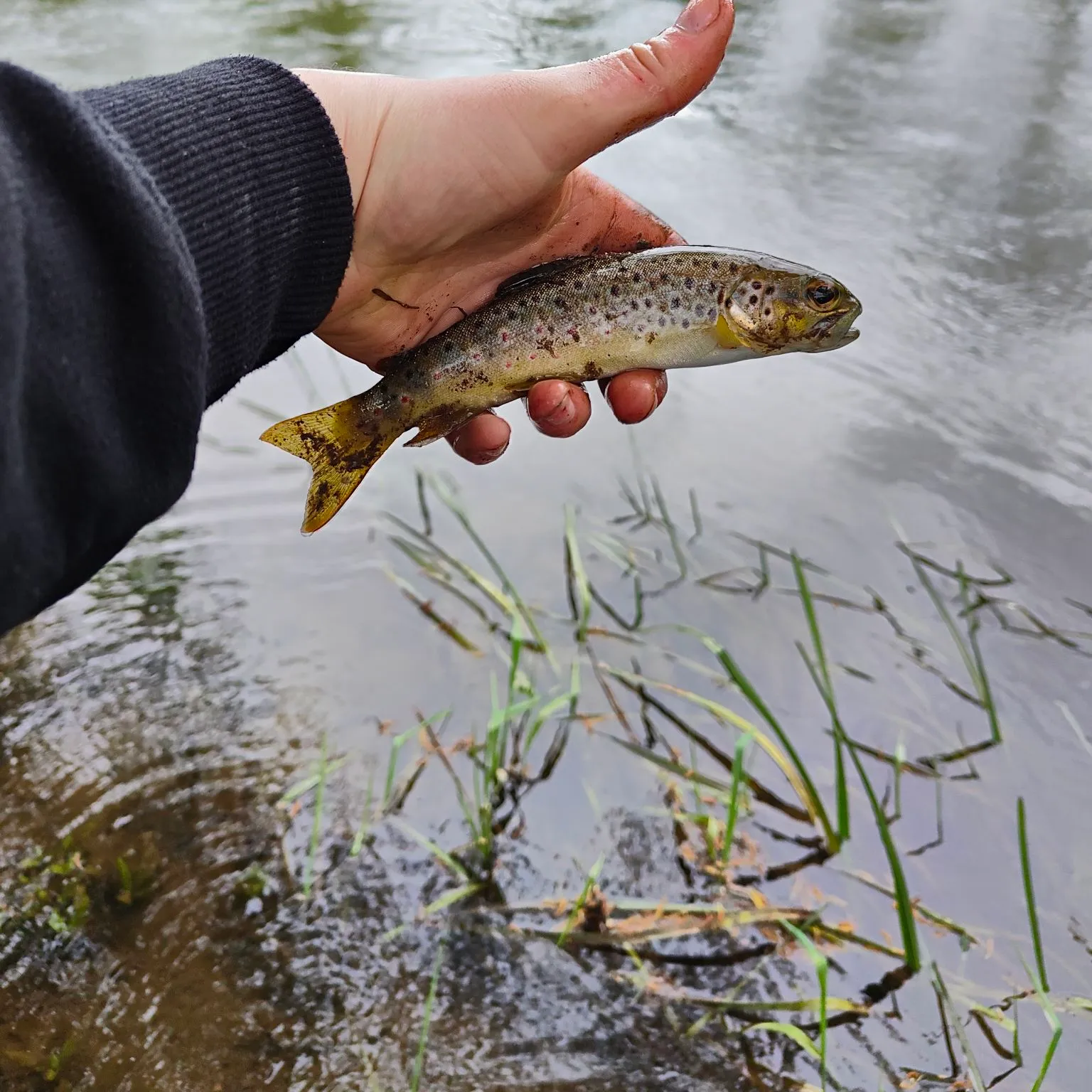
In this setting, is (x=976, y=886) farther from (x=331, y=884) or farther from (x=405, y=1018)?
(x=331, y=884)

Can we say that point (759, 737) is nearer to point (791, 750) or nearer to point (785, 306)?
point (791, 750)

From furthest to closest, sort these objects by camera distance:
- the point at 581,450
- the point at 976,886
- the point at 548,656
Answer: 1. the point at 581,450
2. the point at 548,656
3. the point at 976,886

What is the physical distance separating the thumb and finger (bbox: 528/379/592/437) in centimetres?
63

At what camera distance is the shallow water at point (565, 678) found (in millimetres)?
2934

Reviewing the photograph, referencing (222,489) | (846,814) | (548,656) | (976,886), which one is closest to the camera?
(846,814)

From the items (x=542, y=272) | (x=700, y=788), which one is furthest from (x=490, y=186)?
(x=700, y=788)

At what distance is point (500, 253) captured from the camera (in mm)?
3248

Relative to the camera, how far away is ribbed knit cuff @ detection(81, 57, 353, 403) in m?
2.17

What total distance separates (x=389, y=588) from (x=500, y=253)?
188 cm

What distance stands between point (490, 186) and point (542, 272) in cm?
31

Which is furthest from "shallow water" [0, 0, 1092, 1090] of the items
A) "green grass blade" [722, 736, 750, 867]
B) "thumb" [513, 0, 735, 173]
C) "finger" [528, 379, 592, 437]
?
"thumb" [513, 0, 735, 173]

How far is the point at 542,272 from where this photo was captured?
2.79 m

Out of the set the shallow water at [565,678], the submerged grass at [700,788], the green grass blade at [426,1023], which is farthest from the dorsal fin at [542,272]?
the green grass blade at [426,1023]

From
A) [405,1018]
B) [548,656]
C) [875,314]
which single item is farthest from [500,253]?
[875,314]
